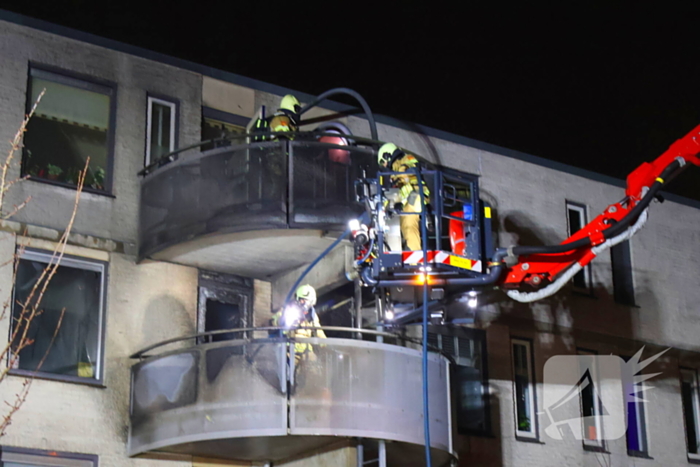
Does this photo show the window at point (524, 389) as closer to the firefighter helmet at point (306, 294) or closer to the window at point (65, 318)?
the firefighter helmet at point (306, 294)

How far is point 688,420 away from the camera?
23922 millimetres

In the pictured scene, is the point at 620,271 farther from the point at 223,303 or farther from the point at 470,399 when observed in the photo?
the point at 223,303

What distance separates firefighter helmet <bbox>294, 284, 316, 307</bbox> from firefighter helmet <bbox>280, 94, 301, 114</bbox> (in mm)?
3188

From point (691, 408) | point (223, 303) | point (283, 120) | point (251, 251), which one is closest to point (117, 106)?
point (283, 120)

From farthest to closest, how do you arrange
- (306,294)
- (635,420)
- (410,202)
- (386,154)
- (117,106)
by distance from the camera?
(635,420) < (117,106) < (306,294) < (386,154) < (410,202)

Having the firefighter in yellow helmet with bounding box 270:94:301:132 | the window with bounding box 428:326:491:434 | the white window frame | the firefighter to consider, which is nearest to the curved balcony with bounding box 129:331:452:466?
the window with bounding box 428:326:491:434

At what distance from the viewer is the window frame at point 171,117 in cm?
1916

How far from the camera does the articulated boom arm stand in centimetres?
1645

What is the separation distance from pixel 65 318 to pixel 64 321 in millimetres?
49

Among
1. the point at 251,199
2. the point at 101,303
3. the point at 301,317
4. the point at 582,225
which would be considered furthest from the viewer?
the point at 582,225

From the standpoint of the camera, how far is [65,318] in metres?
17.5

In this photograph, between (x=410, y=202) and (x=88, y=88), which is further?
(x=88, y=88)

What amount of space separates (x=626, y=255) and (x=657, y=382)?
9.09 feet

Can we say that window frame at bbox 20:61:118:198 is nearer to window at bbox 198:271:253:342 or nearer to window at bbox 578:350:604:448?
window at bbox 198:271:253:342
